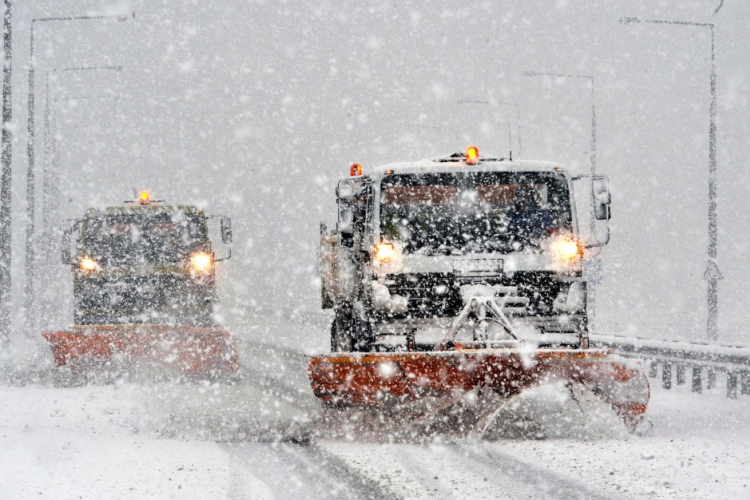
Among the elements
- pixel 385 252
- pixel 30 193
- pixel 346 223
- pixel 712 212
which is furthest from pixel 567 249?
pixel 30 193

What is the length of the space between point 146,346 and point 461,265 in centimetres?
529

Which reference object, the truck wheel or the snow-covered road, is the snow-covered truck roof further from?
the snow-covered road

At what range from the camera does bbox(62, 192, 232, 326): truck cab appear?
49.5 ft

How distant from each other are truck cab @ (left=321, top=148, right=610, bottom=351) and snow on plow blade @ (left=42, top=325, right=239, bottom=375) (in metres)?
3.38

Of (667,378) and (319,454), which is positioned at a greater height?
(319,454)

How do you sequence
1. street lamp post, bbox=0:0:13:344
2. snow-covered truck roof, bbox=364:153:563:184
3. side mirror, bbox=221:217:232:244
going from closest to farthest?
snow-covered truck roof, bbox=364:153:563:184 → side mirror, bbox=221:217:232:244 → street lamp post, bbox=0:0:13:344

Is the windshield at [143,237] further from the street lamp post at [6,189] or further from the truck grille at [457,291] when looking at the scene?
the truck grille at [457,291]

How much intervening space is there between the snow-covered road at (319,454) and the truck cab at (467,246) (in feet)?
3.53

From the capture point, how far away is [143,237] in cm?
1560

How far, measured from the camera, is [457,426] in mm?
9367

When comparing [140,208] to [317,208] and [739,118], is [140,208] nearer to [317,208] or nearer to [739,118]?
[739,118]

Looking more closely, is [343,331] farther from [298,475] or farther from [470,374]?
[298,475]

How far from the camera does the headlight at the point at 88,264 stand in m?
15.1

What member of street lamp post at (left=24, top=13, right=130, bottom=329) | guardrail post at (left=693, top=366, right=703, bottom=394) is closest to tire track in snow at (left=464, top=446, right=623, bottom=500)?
guardrail post at (left=693, top=366, right=703, bottom=394)
